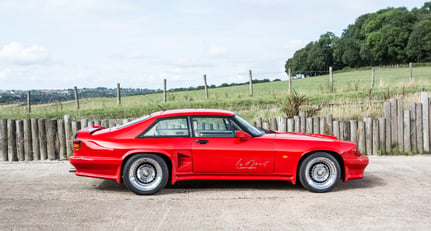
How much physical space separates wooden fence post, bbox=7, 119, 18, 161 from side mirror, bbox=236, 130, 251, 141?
6.58 m

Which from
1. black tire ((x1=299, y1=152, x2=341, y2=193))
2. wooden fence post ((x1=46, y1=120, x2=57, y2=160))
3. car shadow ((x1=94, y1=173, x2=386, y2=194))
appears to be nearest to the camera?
black tire ((x1=299, y1=152, x2=341, y2=193))

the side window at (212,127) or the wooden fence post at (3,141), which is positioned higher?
the side window at (212,127)

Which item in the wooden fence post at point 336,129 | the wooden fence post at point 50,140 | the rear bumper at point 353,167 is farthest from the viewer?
the wooden fence post at point 336,129

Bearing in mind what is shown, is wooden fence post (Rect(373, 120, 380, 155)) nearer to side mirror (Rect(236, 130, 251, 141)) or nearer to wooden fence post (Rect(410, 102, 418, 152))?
wooden fence post (Rect(410, 102, 418, 152))

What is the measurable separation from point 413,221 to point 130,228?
11.6 feet

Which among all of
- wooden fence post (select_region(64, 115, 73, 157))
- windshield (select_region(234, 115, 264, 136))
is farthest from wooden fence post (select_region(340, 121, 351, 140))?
wooden fence post (select_region(64, 115, 73, 157))

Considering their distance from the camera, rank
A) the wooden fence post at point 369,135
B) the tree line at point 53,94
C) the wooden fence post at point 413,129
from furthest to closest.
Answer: the tree line at point 53,94, the wooden fence post at point 413,129, the wooden fence post at point 369,135

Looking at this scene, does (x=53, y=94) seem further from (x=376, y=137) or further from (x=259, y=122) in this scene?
(x=376, y=137)

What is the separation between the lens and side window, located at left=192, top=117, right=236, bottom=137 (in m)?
7.55

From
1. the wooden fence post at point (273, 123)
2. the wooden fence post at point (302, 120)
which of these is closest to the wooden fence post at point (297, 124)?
the wooden fence post at point (302, 120)

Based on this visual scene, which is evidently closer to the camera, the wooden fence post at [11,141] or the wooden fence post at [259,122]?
the wooden fence post at [11,141]

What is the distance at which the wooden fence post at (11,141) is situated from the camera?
11.3 meters

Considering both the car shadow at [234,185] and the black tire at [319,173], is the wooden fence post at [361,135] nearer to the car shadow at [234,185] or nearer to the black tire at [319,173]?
the car shadow at [234,185]

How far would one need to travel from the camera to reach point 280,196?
7.21 meters
